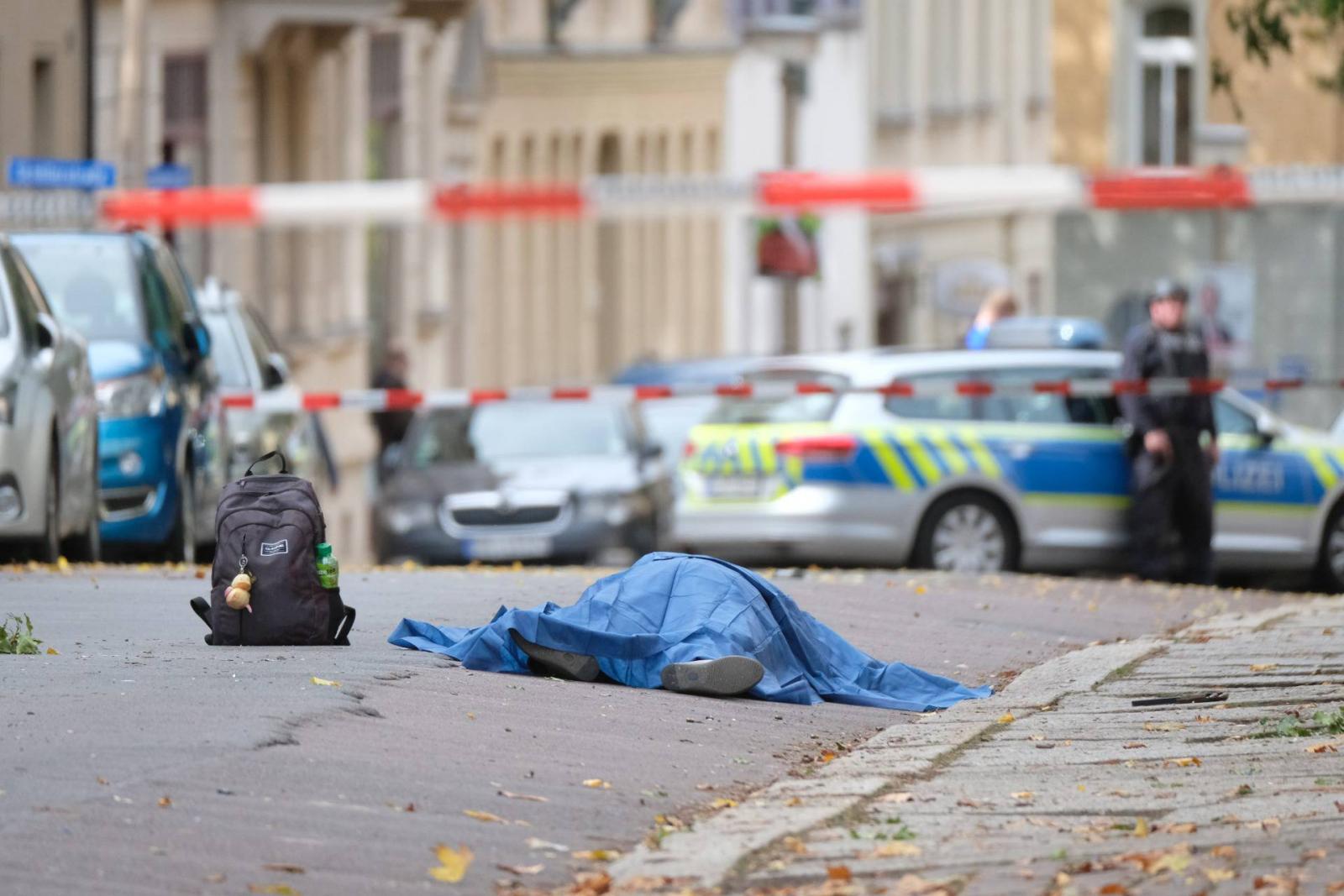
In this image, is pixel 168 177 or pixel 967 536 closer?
pixel 967 536

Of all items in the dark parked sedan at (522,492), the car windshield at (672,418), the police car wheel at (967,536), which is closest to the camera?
the police car wheel at (967,536)

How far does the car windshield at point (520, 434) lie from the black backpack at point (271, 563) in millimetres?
11899

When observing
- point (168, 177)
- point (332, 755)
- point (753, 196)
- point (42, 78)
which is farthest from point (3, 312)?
point (42, 78)

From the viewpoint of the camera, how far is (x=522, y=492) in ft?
72.2

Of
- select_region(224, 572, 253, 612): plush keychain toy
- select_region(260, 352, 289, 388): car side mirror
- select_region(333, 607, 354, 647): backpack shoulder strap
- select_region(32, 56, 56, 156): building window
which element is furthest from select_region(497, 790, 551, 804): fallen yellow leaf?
select_region(32, 56, 56, 156): building window

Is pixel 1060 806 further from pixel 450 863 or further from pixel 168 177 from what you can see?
pixel 168 177

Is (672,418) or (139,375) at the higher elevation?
(139,375)

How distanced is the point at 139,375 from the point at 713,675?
24.5 feet

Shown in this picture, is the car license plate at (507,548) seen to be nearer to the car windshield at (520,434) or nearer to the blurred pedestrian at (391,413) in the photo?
the car windshield at (520,434)

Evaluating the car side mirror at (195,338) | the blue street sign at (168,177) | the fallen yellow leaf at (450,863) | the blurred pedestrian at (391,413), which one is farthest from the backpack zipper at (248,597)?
the blurred pedestrian at (391,413)

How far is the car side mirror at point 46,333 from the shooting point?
1511 cm

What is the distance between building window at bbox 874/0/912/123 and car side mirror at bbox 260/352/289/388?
2680 cm

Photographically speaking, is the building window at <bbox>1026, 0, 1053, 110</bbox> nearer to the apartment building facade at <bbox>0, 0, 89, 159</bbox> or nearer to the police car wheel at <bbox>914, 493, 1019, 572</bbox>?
the apartment building facade at <bbox>0, 0, 89, 159</bbox>

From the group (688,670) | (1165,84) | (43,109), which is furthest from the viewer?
(1165,84)
